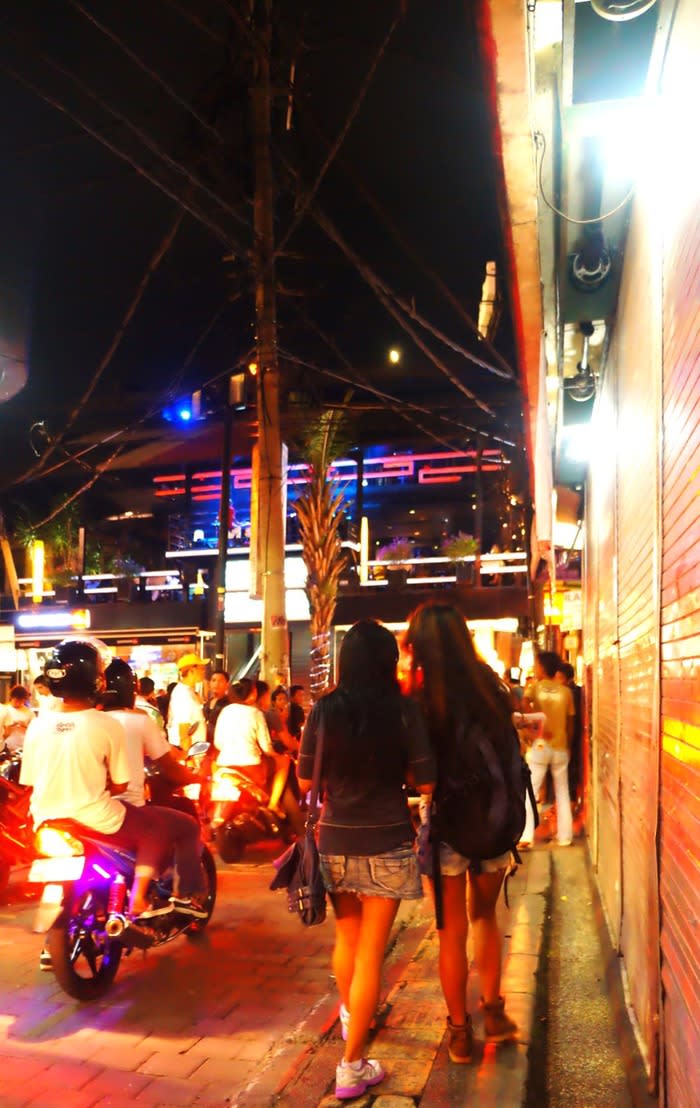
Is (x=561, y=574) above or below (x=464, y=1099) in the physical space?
above

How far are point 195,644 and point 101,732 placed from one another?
18273mm

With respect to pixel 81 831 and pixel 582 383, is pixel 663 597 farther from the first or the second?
pixel 582 383

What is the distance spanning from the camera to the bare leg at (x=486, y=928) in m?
4.16

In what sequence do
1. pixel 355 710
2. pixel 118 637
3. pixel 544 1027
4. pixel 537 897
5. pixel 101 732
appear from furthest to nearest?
1. pixel 118 637
2. pixel 537 897
3. pixel 101 732
4. pixel 544 1027
5. pixel 355 710

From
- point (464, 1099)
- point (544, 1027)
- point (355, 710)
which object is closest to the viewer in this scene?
point (464, 1099)

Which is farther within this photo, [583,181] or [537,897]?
[537,897]

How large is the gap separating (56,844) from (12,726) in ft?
20.2

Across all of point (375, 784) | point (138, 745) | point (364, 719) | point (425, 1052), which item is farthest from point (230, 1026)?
point (364, 719)

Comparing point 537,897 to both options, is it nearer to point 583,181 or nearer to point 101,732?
point 101,732

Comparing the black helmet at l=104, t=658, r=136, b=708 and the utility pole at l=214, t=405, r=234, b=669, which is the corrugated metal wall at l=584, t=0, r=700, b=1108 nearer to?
the black helmet at l=104, t=658, r=136, b=708

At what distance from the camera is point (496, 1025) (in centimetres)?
415

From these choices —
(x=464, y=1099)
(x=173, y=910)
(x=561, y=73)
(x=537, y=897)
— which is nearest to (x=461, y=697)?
(x=464, y=1099)

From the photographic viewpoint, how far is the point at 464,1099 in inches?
138

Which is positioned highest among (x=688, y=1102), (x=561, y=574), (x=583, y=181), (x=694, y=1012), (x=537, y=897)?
(x=583, y=181)
